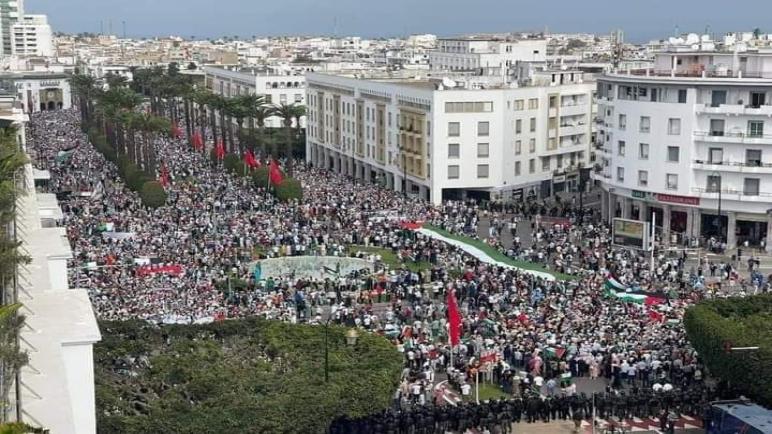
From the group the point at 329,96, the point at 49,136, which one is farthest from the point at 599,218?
the point at 49,136

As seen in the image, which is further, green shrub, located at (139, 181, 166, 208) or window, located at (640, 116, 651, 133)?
green shrub, located at (139, 181, 166, 208)

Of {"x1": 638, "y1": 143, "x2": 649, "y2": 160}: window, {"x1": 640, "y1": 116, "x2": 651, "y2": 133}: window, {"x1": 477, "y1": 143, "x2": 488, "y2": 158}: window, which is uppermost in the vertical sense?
{"x1": 640, "y1": 116, "x2": 651, "y2": 133}: window

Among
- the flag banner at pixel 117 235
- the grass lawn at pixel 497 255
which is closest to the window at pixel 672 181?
the grass lawn at pixel 497 255

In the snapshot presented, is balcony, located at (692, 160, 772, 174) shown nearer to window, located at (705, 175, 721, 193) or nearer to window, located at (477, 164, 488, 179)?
window, located at (705, 175, 721, 193)

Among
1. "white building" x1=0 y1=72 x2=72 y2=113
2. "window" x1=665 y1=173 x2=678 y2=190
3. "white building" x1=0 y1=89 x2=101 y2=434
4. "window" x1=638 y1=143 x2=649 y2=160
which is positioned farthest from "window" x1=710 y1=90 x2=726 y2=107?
"white building" x1=0 y1=72 x2=72 y2=113

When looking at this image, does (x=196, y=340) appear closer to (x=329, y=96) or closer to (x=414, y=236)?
(x=414, y=236)
